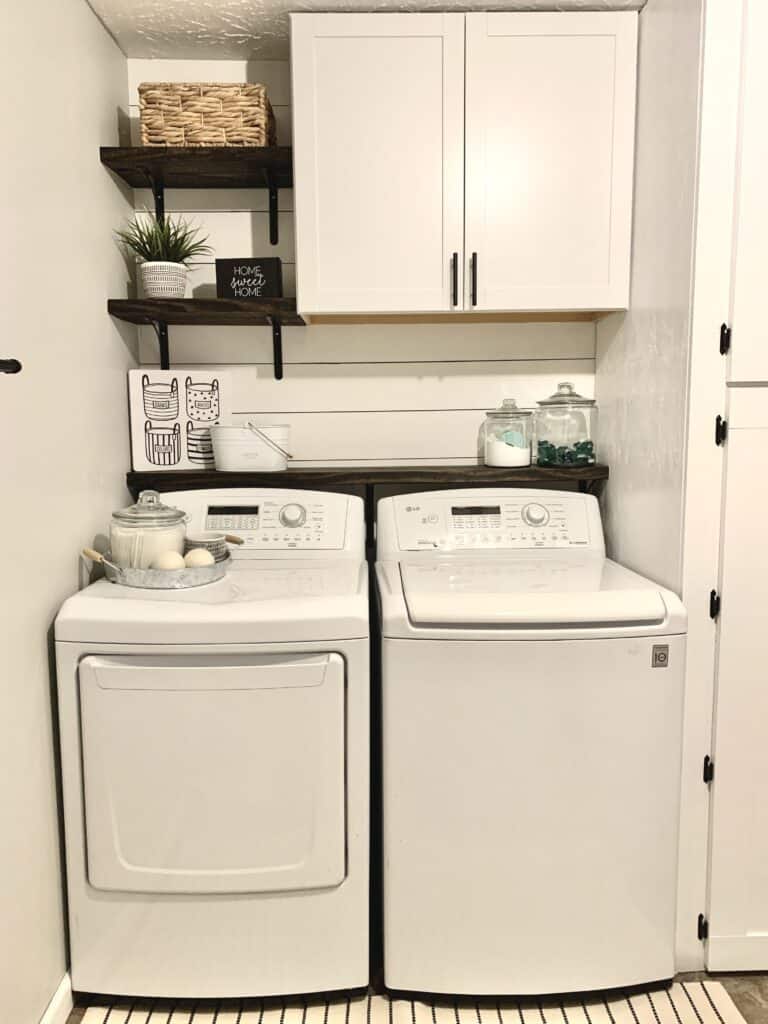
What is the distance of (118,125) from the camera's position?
2.35m

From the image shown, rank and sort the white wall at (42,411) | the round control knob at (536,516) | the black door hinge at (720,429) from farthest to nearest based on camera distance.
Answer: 1. the round control knob at (536,516)
2. the black door hinge at (720,429)
3. the white wall at (42,411)

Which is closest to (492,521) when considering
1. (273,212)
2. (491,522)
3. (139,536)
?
(491,522)

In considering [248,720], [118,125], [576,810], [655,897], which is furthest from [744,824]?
[118,125]

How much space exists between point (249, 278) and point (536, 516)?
1.01 metres

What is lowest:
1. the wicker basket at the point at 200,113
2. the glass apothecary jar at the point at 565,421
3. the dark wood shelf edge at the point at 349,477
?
the dark wood shelf edge at the point at 349,477

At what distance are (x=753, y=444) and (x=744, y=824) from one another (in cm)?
86

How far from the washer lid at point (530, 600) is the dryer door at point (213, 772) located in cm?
24

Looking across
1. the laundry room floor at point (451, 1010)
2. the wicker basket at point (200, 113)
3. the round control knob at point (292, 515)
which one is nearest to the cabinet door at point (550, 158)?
the wicker basket at point (200, 113)

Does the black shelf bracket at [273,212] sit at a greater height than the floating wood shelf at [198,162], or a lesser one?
lesser

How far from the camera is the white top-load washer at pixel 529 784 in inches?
68.6

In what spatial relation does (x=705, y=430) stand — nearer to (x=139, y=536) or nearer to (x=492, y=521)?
(x=492, y=521)

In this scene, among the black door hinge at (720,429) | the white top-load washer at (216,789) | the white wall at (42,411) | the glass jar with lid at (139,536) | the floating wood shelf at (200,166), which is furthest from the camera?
the floating wood shelf at (200,166)

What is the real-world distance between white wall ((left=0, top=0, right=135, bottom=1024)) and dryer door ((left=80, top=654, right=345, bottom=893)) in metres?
0.13

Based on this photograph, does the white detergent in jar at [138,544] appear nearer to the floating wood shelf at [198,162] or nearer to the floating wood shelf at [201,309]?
the floating wood shelf at [201,309]
